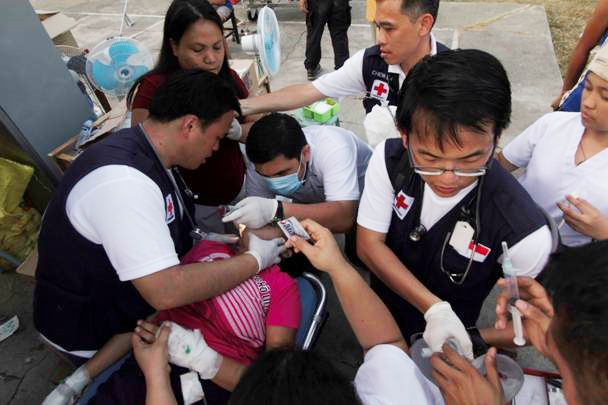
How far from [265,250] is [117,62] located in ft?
7.83

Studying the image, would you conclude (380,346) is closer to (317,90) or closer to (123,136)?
(123,136)

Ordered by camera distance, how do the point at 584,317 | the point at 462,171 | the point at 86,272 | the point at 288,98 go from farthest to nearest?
the point at 288,98, the point at 86,272, the point at 462,171, the point at 584,317

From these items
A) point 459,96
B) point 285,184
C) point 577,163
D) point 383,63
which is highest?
point 459,96

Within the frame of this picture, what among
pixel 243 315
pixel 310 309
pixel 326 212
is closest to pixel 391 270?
pixel 310 309

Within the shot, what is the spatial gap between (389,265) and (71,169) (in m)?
1.31

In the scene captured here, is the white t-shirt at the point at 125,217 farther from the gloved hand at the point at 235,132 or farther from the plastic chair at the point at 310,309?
the gloved hand at the point at 235,132

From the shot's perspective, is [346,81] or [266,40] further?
[266,40]

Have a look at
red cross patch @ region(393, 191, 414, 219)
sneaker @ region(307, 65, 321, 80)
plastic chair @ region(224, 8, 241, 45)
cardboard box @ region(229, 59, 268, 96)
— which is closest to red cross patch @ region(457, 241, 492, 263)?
red cross patch @ region(393, 191, 414, 219)

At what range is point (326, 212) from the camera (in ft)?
6.45

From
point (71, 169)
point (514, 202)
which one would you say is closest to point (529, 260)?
point (514, 202)

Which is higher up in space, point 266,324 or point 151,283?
point 151,283

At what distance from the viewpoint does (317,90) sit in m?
2.43

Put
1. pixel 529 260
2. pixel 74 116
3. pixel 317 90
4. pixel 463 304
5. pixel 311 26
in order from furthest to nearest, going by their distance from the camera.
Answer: pixel 311 26
pixel 74 116
pixel 317 90
pixel 463 304
pixel 529 260

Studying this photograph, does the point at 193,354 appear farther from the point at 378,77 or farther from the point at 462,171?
the point at 378,77
